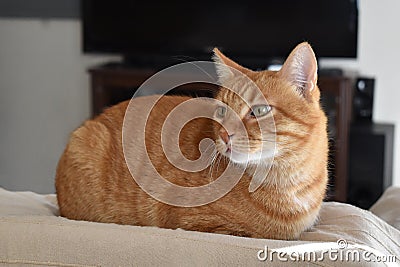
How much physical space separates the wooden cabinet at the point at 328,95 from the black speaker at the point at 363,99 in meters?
0.16

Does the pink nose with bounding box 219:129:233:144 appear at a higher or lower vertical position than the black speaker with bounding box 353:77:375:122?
higher

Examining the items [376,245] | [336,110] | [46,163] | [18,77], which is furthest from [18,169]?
[376,245]

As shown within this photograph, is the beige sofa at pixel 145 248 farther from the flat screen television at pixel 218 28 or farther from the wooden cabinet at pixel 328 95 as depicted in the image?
the flat screen television at pixel 218 28

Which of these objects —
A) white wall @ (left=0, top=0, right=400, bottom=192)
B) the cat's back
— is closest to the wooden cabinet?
white wall @ (left=0, top=0, right=400, bottom=192)

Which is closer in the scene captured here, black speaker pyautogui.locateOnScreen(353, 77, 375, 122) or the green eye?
the green eye

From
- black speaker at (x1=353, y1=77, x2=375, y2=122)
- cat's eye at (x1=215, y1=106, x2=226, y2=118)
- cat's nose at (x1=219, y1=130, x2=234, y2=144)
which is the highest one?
cat's eye at (x1=215, y1=106, x2=226, y2=118)

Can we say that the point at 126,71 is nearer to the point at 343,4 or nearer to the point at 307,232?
the point at 343,4

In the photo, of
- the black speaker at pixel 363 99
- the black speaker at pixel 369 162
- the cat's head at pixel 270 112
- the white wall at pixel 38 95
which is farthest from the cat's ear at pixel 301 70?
the white wall at pixel 38 95

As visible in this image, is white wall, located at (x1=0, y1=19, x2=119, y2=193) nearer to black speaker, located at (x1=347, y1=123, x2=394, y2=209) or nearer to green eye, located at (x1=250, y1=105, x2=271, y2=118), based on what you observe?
black speaker, located at (x1=347, y1=123, x2=394, y2=209)

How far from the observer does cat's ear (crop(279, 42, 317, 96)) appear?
139cm

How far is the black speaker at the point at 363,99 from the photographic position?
3652 millimetres

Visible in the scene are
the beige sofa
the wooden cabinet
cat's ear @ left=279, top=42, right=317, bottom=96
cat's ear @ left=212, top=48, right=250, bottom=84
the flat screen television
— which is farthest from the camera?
the flat screen television

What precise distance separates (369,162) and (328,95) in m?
0.40

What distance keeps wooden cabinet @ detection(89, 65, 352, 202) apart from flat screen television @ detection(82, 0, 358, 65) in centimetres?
19
